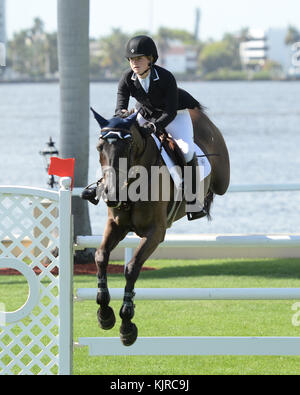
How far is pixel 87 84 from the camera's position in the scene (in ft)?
40.8

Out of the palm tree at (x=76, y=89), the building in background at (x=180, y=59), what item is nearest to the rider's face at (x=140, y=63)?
the palm tree at (x=76, y=89)

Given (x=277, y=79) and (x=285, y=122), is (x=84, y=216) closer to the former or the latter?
(x=285, y=122)

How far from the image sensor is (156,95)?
261 inches

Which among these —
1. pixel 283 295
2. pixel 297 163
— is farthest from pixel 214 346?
pixel 297 163

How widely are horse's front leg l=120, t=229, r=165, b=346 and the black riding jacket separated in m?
0.87

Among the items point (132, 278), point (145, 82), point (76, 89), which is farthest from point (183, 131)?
point (76, 89)

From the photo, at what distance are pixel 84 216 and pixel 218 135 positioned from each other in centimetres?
471

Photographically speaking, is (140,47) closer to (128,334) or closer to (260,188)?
(128,334)

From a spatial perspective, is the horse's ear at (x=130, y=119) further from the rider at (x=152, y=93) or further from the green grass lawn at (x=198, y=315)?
the green grass lawn at (x=198, y=315)

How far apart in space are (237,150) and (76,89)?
34575mm

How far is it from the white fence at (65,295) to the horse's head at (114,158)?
360 mm

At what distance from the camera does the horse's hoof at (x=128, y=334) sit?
6004mm

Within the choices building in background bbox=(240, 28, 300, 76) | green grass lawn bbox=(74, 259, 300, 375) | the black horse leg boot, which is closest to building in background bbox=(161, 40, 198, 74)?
building in background bbox=(240, 28, 300, 76)

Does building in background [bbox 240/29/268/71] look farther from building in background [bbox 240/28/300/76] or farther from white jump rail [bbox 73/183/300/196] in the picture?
white jump rail [bbox 73/183/300/196]
